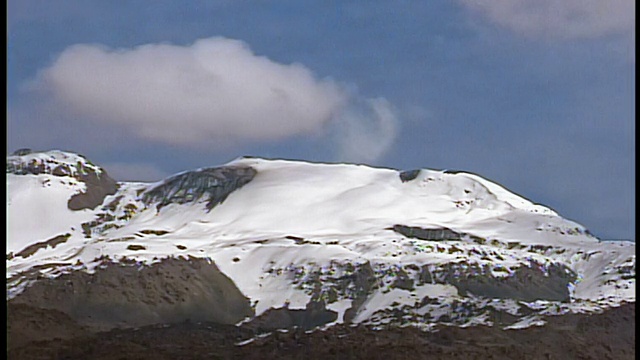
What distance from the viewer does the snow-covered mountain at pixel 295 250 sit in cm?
8069

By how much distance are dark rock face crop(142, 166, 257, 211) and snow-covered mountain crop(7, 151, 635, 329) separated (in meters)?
0.29

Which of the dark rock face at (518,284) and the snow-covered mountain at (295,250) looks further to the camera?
the dark rock face at (518,284)

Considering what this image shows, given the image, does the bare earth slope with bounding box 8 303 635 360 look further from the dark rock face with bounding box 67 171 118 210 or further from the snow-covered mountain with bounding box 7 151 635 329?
the dark rock face with bounding box 67 171 118 210

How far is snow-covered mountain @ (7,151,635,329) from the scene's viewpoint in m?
80.7

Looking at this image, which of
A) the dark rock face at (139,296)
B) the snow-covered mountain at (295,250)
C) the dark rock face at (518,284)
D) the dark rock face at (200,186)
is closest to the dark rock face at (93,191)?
the snow-covered mountain at (295,250)

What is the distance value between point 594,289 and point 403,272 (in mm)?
17940

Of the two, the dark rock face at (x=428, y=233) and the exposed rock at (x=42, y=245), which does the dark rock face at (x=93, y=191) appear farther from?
the dark rock face at (x=428, y=233)

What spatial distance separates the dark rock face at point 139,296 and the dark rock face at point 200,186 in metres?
31.2

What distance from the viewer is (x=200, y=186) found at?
401ft

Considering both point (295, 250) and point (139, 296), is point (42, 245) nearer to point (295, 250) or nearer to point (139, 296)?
point (139, 296)

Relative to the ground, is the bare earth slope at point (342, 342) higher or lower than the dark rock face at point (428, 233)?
lower

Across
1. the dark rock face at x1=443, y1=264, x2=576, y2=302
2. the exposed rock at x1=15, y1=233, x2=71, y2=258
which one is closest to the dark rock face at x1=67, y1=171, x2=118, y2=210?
the exposed rock at x1=15, y1=233, x2=71, y2=258

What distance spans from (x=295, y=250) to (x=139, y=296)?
18.2 meters

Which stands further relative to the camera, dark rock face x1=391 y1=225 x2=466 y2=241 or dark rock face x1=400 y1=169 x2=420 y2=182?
dark rock face x1=400 y1=169 x2=420 y2=182
